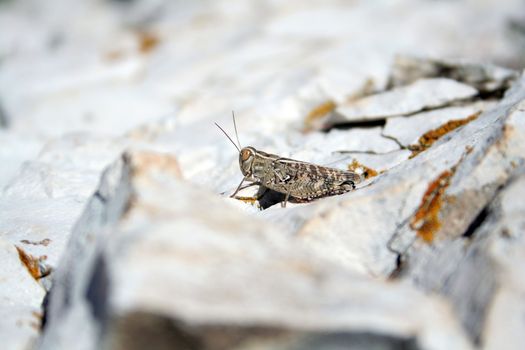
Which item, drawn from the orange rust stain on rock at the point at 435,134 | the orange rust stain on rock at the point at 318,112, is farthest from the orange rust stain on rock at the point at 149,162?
Answer: the orange rust stain on rock at the point at 318,112

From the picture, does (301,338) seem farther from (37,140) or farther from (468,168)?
(37,140)

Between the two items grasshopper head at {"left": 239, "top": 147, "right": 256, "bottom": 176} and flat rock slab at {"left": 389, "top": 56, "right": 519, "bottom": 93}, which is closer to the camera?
grasshopper head at {"left": 239, "top": 147, "right": 256, "bottom": 176}

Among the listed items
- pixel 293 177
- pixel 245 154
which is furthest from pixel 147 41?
pixel 293 177

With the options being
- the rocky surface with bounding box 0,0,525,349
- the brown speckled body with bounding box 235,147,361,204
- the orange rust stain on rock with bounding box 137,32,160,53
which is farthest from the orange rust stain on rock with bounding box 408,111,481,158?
the orange rust stain on rock with bounding box 137,32,160,53

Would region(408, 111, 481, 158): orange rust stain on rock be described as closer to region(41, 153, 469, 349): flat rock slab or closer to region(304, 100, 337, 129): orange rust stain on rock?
region(304, 100, 337, 129): orange rust stain on rock

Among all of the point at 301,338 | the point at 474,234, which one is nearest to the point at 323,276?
the point at 301,338

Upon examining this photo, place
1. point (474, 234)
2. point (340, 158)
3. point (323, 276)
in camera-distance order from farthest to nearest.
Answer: point (340, 158)
point (474, 234)
point (323, 276)
